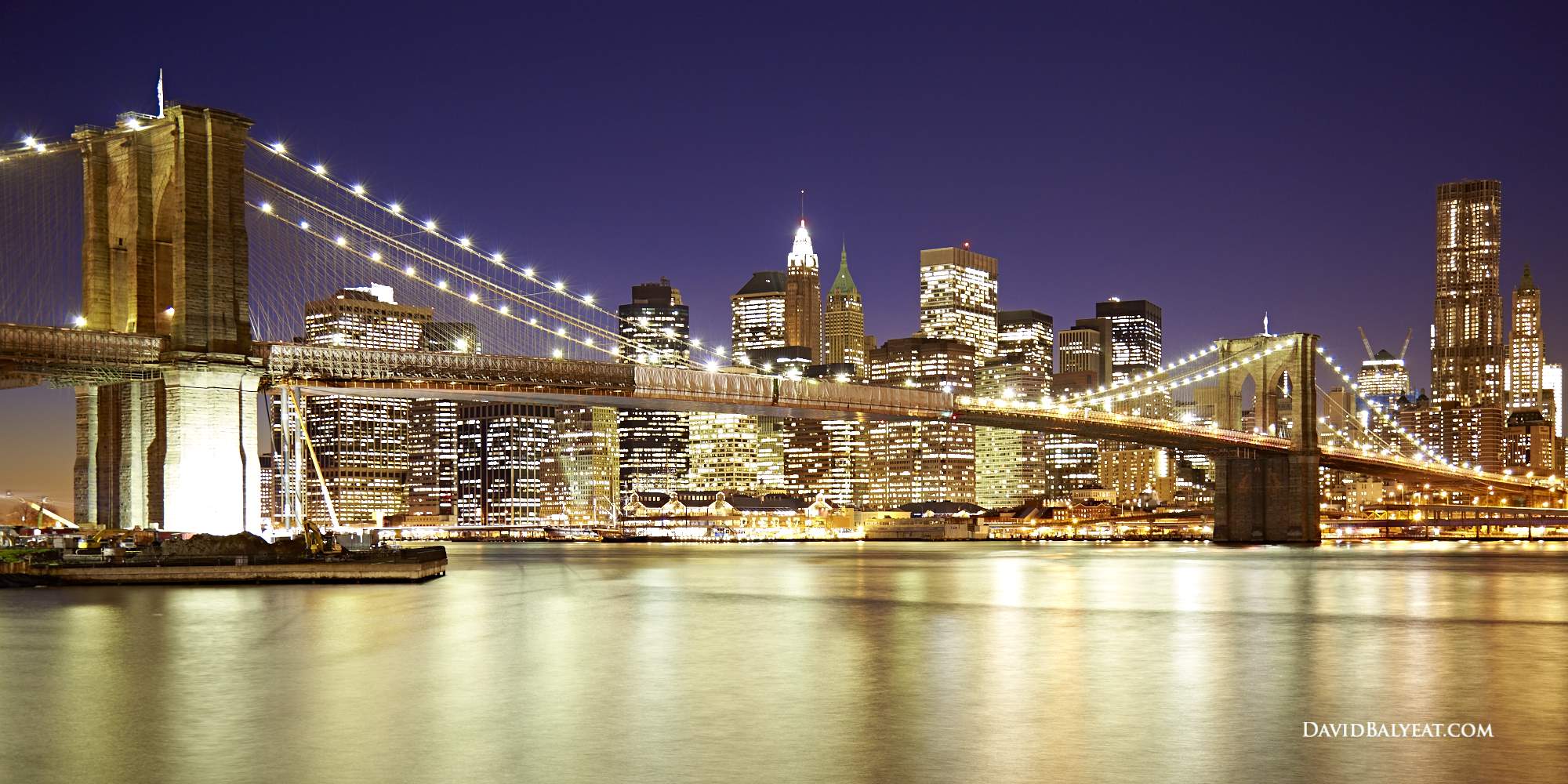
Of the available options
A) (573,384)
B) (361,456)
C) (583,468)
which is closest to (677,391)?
(573,384)

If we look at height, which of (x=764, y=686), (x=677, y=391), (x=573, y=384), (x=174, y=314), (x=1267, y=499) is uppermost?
(x=174, y=314)

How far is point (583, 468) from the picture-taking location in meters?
195

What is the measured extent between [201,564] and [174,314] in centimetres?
820

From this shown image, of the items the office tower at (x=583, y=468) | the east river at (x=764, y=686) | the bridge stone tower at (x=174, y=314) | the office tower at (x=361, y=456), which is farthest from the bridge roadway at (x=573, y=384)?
the office tower at (x=583, y=468)

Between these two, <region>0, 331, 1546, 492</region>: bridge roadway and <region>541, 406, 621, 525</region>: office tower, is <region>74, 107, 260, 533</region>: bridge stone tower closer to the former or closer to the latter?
<region>0, 331, 1546, 492</region>: bridge roadway

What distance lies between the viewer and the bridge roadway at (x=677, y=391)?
50.7 meters

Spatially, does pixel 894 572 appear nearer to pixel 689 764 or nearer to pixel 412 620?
pixel 412 620

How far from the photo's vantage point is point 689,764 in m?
14.4

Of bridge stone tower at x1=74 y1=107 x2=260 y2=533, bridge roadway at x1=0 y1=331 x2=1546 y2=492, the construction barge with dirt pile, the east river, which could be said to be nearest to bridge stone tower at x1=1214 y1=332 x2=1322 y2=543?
bridge roadway at x1=0 y1=331 x2=1546 y2=492

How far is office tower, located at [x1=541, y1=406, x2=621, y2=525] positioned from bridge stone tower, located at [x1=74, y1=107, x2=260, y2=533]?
475 ft

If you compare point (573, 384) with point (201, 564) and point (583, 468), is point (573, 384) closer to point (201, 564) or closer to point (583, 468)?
point (201, 564)

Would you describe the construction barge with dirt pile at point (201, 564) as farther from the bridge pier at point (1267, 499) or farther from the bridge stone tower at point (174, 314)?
the bridge pier at point (1267, 499)

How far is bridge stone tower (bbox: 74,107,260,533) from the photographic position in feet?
146

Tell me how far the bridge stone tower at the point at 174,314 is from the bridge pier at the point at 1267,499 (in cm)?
6800
